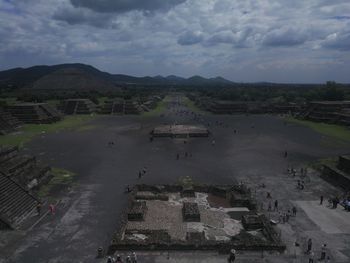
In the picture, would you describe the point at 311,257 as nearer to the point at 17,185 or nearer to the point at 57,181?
the point at 17,185

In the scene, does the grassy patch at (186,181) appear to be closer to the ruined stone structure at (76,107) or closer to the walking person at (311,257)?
the walking person at (311,257)

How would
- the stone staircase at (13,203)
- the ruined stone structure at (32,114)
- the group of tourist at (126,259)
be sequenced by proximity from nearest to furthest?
the group of tourist at (126,259) < the stone staircase at (13,203) < the ruined stone structure at (32,114)

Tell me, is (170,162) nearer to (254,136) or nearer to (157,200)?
(157,200)

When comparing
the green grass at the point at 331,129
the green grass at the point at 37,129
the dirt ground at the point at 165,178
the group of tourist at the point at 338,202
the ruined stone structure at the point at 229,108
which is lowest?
the green grass at the point at 37,129

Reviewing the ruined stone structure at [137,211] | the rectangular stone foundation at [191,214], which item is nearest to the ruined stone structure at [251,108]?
the ruined stone structure at [137,211]

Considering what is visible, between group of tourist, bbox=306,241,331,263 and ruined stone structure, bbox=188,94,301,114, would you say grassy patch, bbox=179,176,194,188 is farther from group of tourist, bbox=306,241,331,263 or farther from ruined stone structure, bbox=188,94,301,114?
ruined stone structure, bbox=188,94,301,114

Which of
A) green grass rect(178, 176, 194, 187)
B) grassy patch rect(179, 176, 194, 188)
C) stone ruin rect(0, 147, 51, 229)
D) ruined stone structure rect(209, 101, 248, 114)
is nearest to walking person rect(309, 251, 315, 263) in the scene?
grassy patch rect(179, 176, 194, 188)
